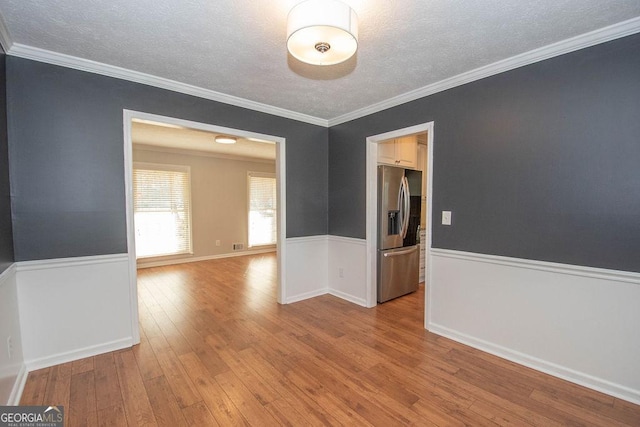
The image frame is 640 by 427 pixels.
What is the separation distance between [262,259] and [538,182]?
5.60 m

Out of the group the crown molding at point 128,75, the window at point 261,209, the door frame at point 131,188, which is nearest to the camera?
the crown molding at point 128,75

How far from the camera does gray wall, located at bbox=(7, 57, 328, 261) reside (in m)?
2.17

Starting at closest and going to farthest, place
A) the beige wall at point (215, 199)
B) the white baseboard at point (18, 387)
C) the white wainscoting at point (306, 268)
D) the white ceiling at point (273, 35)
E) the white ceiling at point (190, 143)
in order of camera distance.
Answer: the white ceiling at point (273, 35) < the white baseboard at point (18, 387) < the white wainscoting at point (306, 268) < the white ceiling at point (190, 143) < the beige wall at point (215, 199)

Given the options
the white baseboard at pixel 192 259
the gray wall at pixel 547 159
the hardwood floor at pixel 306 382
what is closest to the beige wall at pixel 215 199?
the white baseboard at pixel 192 259

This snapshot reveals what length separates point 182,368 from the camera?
2.24m

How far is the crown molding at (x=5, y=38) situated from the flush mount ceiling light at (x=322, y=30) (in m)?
1.95

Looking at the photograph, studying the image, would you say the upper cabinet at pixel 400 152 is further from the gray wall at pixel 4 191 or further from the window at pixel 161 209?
the window at pixel 161 209

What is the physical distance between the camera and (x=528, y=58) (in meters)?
2.22

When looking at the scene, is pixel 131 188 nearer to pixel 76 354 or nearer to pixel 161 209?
pixel 76 354

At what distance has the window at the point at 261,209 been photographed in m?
7.34

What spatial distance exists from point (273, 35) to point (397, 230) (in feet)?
8.93

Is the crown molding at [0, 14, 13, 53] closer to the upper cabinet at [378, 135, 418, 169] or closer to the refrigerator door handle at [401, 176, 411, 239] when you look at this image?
the upper cabinet at [378, 135, 418, 169]

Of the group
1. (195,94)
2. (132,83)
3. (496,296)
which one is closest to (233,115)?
(195,94)

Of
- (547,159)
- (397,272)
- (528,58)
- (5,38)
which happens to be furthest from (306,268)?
(5,38)
